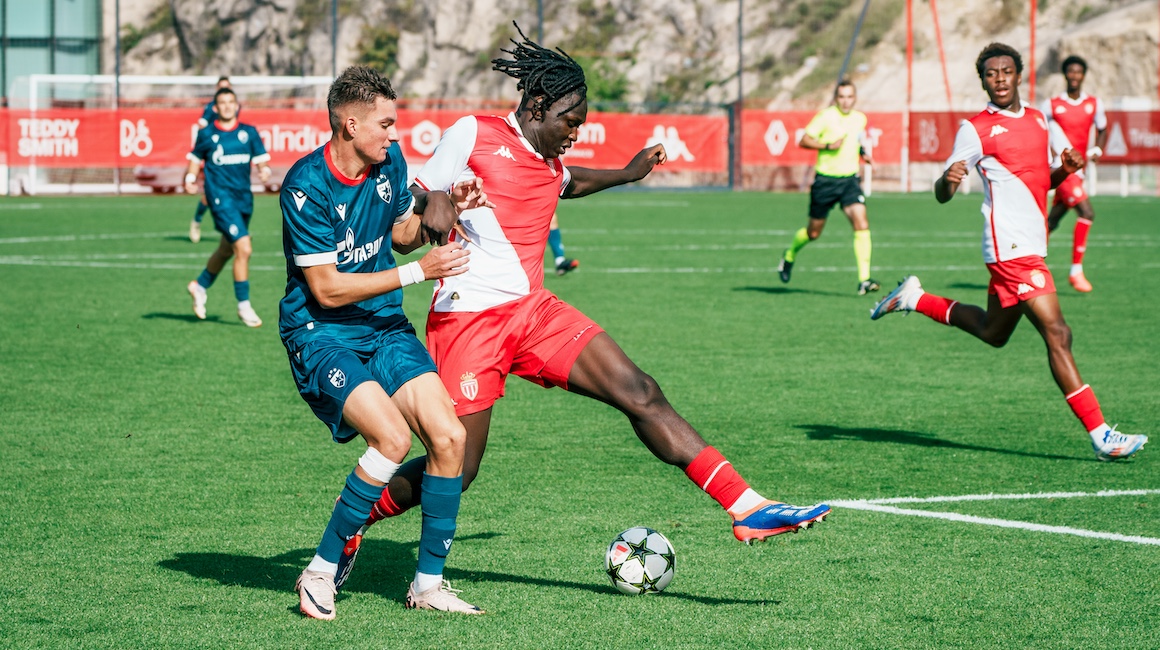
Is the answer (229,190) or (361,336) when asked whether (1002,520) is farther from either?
(229,190)

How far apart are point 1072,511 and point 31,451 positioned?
5642mm

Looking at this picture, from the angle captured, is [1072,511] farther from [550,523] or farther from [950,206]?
[950,206]

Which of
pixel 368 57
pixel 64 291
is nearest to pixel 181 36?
pixel 368 57

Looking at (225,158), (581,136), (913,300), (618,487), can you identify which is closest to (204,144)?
(225,158)

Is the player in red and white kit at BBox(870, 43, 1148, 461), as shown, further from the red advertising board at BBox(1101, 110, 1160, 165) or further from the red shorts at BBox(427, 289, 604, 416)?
the red advertising board at BBox(1101, 110, 1160, 165)

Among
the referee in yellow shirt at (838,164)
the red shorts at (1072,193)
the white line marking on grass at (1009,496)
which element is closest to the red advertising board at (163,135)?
the referee in yellow shirt at (838,164)

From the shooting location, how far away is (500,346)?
5777mm

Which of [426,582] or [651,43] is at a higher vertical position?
[651,43]

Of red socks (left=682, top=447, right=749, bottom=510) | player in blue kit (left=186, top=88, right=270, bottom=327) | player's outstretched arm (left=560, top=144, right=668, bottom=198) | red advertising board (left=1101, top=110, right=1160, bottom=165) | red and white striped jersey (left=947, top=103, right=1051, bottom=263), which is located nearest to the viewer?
red socks (left=682, top=447, right=749, bottom=510)

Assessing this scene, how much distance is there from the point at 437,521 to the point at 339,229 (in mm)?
1158

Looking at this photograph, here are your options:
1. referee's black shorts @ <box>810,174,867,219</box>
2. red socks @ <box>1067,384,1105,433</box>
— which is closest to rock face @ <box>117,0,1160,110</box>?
referee's black shorts @ <box>810,174,867,219</box>

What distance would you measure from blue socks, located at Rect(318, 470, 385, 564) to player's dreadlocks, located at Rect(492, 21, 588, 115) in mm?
1741

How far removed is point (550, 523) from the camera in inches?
261

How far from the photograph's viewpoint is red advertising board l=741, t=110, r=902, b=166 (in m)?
39.8
